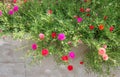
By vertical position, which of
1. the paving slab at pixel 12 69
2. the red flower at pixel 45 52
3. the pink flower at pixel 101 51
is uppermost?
the pink flower at pixel 101 51

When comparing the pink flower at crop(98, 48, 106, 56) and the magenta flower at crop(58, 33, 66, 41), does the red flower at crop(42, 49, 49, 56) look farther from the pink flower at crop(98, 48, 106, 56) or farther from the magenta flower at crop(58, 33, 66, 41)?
the pink flower at crop(98, 48, 106, 56)

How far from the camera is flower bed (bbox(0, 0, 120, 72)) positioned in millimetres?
1656

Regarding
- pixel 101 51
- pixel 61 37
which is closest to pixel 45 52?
pixel 61 37

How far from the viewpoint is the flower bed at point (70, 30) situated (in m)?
1.66

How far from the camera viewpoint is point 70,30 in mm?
1672

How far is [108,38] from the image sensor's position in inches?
67.6

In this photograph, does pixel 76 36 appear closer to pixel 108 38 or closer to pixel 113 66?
pixel 108 38

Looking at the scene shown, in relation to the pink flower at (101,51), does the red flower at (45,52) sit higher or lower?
lower

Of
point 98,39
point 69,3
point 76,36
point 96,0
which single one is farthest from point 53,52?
point 96,0

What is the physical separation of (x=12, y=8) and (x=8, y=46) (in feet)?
1.07

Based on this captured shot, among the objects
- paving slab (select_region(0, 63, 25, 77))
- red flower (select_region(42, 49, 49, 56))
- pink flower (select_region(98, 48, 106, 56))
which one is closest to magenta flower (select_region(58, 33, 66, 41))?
red flower (select_region(42, 49, 49, 56))

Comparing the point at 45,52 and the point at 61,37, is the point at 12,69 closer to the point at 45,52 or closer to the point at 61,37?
the point at 45,52

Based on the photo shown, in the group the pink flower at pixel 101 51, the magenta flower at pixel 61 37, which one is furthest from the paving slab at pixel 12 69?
the pink flower at pixel 101 51

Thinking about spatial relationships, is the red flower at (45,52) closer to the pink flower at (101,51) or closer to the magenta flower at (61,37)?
the magenta flower at (61,37)
